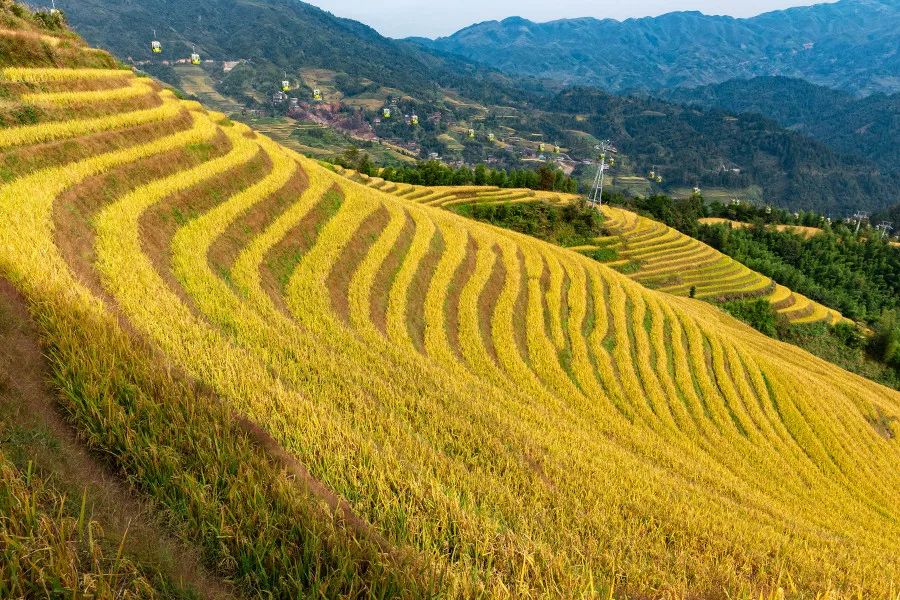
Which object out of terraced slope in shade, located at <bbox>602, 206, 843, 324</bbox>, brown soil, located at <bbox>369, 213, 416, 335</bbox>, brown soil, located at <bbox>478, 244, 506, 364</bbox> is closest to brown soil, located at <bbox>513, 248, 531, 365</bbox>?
brown soil, located at <bbox>478, 244, 506, 364</bbox>

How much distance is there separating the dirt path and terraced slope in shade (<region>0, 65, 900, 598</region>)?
371 millimetres

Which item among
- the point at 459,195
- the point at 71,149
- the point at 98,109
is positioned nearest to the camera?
the point at 71,149

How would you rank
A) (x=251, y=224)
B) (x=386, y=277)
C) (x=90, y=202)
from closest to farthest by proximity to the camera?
(x=90, y=202) → (x=251, y=224) → (x=386, y=277)

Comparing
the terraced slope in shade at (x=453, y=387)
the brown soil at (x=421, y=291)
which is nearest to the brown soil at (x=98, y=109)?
the terraced slope in shade at (x=453, y=387)

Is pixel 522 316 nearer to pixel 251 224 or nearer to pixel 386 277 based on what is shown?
pixel 386 277

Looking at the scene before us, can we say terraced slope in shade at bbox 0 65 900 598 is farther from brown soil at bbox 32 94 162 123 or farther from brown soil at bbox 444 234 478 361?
brown soil at bbox 32 94 162 123

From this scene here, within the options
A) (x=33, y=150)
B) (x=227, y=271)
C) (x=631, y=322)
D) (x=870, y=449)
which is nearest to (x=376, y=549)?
(x=227, y=271)

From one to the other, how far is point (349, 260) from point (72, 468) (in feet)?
Answer: 40.1

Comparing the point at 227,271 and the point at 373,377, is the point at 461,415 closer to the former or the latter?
the point at 373,377

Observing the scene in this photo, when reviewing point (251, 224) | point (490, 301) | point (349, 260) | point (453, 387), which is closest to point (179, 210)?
point (251, 224)

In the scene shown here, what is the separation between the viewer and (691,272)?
64312 mm

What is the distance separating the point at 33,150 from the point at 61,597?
498 inches

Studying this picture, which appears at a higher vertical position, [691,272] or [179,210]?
[179,210]

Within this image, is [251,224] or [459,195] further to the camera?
[459,195]
